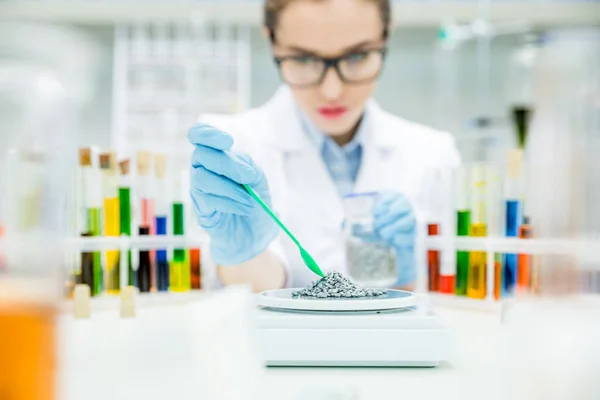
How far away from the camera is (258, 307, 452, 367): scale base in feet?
2.58

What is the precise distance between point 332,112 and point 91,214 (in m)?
0.80

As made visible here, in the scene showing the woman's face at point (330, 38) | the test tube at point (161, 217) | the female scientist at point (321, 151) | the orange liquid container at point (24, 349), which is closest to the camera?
the orange liquid container at point (24, 349)

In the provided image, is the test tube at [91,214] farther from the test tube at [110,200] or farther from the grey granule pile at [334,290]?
the grey granule pile at [334,290]

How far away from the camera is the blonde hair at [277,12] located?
1.85 meters

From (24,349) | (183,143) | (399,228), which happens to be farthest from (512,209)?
(183,143)

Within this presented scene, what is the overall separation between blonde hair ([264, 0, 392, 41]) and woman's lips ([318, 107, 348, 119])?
0.84 feet

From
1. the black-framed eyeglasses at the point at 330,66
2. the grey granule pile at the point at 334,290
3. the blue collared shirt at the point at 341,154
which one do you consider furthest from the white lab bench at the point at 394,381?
the blue collared shirt at the point at 341,154

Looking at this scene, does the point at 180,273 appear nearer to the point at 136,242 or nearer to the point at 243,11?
the point at 136,242

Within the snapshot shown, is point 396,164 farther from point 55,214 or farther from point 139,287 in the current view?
Result: point 55,214

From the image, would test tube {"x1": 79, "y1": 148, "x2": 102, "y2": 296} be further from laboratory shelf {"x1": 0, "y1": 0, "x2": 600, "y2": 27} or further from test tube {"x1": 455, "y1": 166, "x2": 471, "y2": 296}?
laboratory shelf {"x1": 0, "y1": 0, "x2": 600, "y2": 27}

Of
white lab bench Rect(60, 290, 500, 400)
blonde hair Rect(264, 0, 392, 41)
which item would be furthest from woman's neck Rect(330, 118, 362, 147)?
→ white lab bench Rect(60, 290, 500, 400)

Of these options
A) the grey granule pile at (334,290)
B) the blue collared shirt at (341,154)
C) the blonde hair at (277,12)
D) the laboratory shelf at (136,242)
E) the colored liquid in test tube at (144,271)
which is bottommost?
the colored liquid in test tube at (144,271)

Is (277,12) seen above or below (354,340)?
above

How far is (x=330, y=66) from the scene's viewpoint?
5.84ft
